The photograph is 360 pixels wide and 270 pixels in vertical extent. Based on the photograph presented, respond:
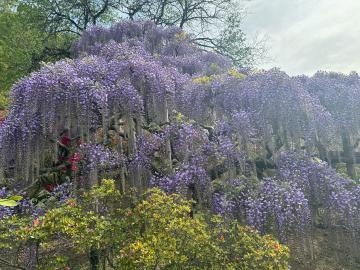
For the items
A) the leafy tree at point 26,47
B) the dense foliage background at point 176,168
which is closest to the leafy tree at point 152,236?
the dense foliage background at point 176,168

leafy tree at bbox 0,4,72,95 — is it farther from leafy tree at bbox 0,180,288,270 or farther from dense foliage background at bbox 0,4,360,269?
leafy tree at bbox 0,180,288,270

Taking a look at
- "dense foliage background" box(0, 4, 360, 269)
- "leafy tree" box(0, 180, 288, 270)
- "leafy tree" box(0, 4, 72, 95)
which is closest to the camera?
"leafy tree" box(0, 180, 288, 270)

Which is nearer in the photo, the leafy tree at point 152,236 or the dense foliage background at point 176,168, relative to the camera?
the leafy tree at point 152,236

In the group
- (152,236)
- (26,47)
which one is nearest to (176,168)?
(152,236)

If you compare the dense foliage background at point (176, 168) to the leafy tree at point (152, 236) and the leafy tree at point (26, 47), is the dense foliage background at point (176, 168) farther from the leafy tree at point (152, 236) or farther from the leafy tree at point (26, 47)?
the leafy tree at point (26, 47)

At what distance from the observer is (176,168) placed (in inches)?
362

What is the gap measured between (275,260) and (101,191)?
290 cm

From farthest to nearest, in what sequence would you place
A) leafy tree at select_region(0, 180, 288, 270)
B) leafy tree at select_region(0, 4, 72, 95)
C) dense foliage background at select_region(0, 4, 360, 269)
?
leafy tree at select_region(0, 4, 72, 95) < dense foliage background at select_region(0, 4, 360, 269) < leafy tree at select_region(0, 180, 288, 270)

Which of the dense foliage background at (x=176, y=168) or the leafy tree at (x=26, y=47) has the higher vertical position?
the leafy tree at (x=26, y=47)

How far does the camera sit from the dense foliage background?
7195 millimetres

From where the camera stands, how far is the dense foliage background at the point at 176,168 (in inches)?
283

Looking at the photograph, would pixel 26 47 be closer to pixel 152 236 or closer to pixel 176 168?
pixel 176 168

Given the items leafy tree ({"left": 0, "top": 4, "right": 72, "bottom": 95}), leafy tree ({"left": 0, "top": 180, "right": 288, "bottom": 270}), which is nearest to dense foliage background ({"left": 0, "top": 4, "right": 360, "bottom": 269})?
leafy tree ({"left": 0, "top": 180, "right": 288, "bottom": 270})

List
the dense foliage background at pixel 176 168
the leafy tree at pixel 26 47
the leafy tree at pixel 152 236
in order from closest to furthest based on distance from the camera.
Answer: the leafy tree at pixel 152 236 < the dense foliage background at pixel 176 168 < the leafy tree at pixel 26 47
